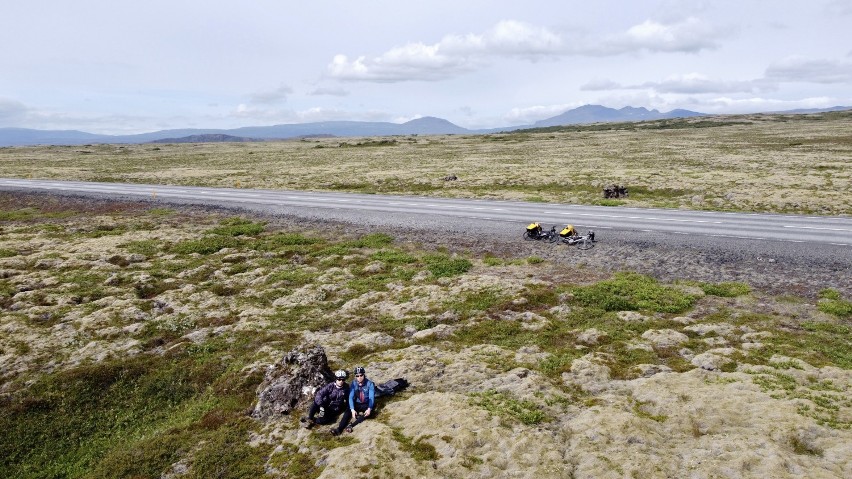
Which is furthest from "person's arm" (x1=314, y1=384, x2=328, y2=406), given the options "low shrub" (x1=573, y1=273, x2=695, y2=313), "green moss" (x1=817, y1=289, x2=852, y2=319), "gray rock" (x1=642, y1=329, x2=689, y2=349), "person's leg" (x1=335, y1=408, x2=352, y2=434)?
"green moss" (x1=817, y1=289, x2=852, y2=319)

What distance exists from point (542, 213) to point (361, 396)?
29792mm

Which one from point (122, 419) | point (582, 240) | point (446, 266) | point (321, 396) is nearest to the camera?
point (321, 396)

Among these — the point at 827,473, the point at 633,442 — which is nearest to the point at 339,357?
the point at 633,442

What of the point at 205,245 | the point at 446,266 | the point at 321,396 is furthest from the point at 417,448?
the point at 205,245

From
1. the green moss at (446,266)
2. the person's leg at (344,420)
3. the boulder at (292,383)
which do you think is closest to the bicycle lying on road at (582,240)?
the green moss at (446,266)

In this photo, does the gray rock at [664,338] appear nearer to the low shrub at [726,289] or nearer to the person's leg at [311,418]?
the low shrub at [726,289]

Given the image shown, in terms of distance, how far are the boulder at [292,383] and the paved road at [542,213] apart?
80.3 ft

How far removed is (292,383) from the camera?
1510 centimetres

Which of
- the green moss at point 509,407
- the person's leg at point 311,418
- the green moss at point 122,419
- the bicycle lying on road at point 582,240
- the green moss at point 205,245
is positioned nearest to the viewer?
the green moss at point 509,407

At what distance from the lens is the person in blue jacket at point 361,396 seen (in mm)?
13781

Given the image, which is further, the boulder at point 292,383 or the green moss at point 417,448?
the boulder at point 292,383

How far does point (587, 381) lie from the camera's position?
15.2 m

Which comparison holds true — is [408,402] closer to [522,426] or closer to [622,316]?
[522,426]

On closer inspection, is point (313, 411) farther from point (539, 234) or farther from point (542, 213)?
point (542, 213)
